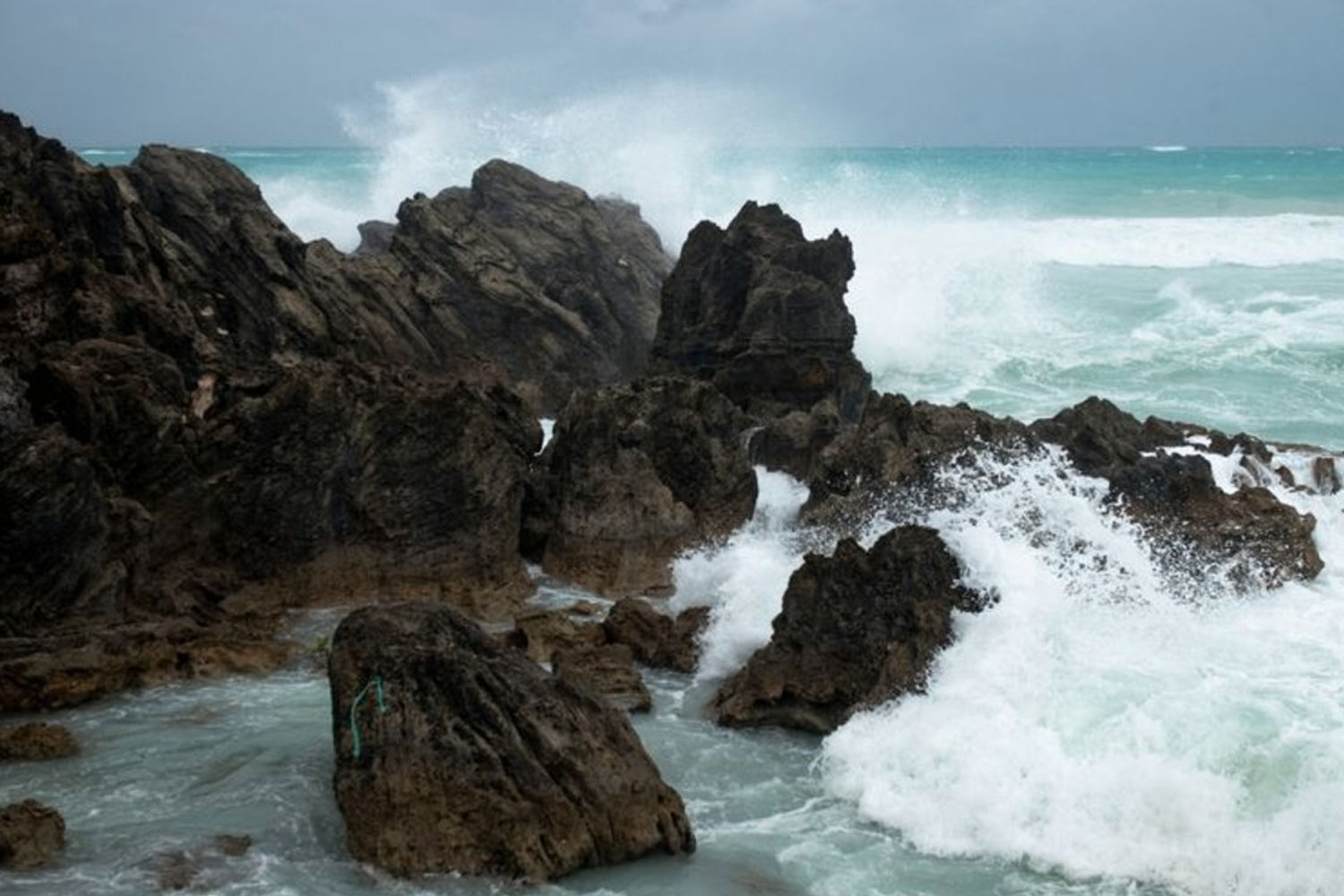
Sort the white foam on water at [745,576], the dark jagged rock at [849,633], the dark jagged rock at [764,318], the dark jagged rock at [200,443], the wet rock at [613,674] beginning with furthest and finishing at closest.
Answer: the dark jagged rock at [764,318] < the white foam on water at [745,576] < the dark jagged rock at [200,443] < the wet rock at [613,674] < the dark jagged rock at [849,633]

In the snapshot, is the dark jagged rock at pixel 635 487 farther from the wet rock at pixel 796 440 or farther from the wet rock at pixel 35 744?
the wet rock at pixel 35 744

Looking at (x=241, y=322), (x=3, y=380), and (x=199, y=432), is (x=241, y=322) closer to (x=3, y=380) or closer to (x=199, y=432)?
(x=199, y=432)

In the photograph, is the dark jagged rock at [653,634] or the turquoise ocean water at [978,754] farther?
the dark jagged rock at [653,634]

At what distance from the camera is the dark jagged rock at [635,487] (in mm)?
14570

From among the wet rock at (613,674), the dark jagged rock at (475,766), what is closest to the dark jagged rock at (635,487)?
the wet rock at (613,674)

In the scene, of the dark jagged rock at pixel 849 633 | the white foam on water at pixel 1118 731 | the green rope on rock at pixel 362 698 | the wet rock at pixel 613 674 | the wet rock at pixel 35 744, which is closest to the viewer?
the green rope on rock at pixel 362 698

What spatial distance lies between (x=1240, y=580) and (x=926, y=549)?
3.37m

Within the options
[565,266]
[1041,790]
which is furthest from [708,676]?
[565,266]

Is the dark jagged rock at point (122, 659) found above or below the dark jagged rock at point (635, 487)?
below

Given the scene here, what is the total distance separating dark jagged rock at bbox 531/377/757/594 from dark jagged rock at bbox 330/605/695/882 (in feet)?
17.6

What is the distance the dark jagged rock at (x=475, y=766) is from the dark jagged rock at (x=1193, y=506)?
6624 millimetres

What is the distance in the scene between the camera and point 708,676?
482 inches

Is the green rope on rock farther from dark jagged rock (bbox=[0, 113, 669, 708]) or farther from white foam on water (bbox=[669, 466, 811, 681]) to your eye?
white foam on water (bbox=[669, 466, 811, 681])

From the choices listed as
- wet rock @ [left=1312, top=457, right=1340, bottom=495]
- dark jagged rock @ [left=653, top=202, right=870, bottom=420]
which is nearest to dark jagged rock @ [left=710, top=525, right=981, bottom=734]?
wet rock @ [left=1312, top=457, right=1340, bottom=495]
